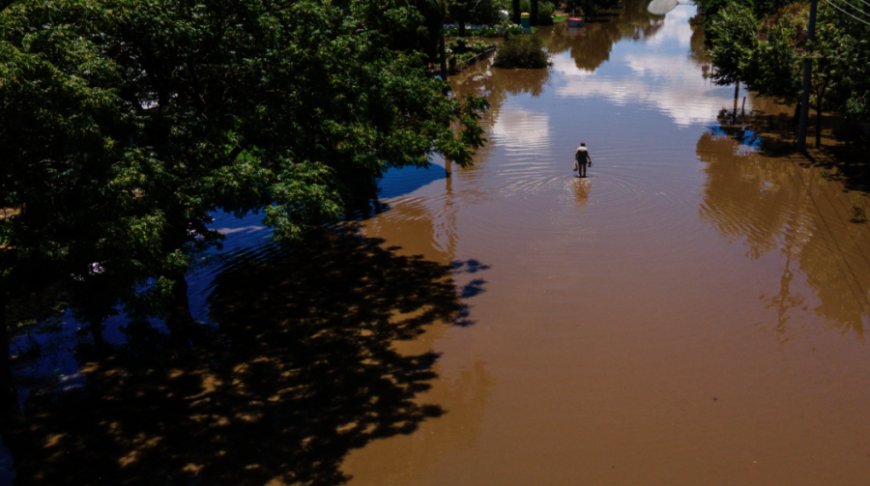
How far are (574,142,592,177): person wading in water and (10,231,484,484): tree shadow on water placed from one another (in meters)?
8.74

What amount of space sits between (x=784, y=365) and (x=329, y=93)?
1055 centimetres

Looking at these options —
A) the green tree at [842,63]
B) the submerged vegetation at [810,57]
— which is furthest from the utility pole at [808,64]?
the green tree at [842,63]

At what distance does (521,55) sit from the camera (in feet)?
160

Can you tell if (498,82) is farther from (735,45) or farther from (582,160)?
(582,160)

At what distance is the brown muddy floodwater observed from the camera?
10.0 metres

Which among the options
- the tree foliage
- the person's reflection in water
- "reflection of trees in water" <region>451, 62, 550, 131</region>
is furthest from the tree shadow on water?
"reflection of trees in water" <region>451, 62, 550, 131</region>

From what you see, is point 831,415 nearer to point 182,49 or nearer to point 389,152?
point 389,152

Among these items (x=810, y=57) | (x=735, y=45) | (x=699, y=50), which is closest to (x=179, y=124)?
(x=810, y=57)

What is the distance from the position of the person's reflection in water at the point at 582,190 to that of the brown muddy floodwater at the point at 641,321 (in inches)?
4.1

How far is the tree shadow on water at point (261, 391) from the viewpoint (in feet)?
33.9

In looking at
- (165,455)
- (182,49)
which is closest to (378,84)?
(182,49)

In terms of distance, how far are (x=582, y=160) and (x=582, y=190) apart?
1493mm

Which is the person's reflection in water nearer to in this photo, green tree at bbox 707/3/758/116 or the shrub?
green tree at bbox 707/3/758/116

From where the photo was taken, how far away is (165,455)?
1052 cm
